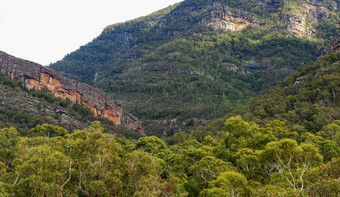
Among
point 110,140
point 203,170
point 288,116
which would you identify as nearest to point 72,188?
point 110,140

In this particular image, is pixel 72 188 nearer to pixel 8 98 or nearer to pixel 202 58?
pixel 8 98

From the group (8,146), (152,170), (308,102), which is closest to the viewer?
(152,170)

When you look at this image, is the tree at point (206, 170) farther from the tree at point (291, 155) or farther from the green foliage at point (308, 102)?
the green foliage at point (308, 102)

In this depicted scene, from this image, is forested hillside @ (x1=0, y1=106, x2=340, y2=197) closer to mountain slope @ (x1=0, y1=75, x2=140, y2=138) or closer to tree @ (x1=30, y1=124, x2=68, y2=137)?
tree @ (x1=30, y1=124, x2=68, y2=137)

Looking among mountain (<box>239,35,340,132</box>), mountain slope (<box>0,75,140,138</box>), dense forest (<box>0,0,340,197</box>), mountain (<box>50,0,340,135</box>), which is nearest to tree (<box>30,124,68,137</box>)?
dense forest (<box>0,0,340,197</box>)

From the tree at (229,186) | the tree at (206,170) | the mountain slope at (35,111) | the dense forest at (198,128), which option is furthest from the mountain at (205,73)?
the tree at (229,186)

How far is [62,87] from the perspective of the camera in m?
95.4

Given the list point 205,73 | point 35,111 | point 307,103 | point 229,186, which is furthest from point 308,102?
point 205,73

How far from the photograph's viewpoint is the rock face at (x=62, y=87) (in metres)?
88.8

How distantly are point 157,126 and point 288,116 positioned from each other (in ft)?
188

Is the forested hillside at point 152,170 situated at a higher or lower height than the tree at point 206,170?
higher

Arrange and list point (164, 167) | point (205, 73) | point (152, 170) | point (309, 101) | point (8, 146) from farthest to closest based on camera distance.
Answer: point (205, 73) < point (309, 101) < point (164, 167) < point (8, 146) < point (152, 170)

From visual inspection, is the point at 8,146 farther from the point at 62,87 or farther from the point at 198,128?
the point at 198,128

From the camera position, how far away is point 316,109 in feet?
225
